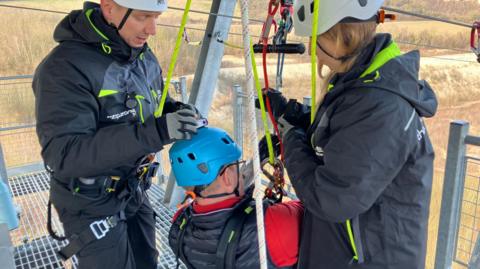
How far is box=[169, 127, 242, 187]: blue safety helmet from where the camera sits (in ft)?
4.58

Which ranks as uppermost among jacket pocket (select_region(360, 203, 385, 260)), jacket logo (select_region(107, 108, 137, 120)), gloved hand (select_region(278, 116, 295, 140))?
jacket logo (select_region(107, 108, 137, 120))

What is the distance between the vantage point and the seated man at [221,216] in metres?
1.32

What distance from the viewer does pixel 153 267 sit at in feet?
6.37

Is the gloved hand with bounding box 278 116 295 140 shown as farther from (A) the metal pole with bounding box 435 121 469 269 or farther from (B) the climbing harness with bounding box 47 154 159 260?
(A) the metal pole with bounding box 435 121 469 269

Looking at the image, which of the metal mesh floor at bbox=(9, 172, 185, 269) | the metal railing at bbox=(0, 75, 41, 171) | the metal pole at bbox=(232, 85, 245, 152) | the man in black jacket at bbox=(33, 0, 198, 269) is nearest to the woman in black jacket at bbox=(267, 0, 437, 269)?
the man in black jacket at bbox=(33, 0, 198, 269)

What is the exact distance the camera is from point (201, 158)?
1.39 meters

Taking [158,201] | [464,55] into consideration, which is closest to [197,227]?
[158,201]

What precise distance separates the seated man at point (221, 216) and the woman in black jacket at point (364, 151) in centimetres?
12

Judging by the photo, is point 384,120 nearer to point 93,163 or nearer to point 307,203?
point 307,203

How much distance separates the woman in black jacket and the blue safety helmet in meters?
0.27

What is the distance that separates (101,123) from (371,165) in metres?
0.99

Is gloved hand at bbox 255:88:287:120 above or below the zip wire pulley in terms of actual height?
above

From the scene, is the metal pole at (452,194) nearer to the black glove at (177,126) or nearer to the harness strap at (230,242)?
the harness strap at (230,242)

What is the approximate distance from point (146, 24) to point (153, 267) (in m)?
1.16
